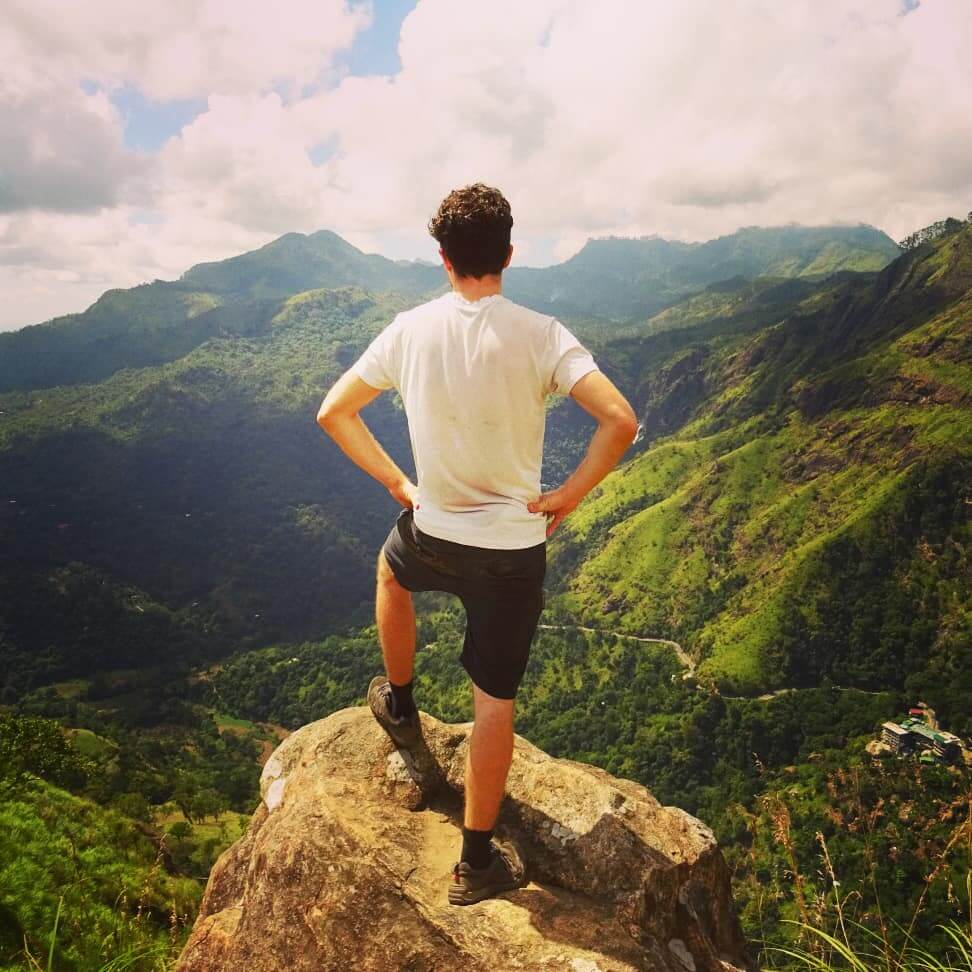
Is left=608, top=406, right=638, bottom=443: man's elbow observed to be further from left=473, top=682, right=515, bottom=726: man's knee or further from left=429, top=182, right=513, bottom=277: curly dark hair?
left=473, top=682, right=515, bottom=726: man's knee

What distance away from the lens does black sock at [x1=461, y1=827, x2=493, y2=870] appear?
4.45 meters

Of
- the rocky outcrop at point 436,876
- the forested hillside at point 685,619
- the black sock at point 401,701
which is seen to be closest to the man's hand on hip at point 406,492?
the black sock at point 401,701

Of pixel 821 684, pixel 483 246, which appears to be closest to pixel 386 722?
pixel 483 246

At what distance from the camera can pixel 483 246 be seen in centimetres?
383

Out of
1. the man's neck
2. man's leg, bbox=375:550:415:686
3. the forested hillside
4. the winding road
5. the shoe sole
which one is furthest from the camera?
the winding road

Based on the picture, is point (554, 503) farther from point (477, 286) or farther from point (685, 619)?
point (685, 619)

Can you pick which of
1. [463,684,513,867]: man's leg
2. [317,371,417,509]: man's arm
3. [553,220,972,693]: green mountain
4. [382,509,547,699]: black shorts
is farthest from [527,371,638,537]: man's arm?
[553,220,972,693]: green mountain

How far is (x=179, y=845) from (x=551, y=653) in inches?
3907

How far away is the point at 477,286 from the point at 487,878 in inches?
168

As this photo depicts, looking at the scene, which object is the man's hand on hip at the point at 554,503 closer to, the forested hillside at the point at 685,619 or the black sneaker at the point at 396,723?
the black sneaker at the point at 396,723

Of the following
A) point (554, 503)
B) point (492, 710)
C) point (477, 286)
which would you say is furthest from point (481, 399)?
point (492, 710)

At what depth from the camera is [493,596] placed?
13.7 ft

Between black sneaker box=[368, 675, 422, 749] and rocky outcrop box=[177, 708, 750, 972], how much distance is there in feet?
0.54

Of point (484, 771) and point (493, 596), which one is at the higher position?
point (493, 596)
